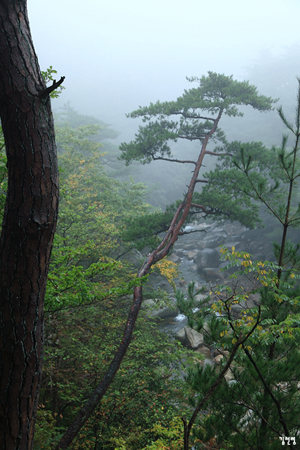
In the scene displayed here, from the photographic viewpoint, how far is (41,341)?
1826 mm

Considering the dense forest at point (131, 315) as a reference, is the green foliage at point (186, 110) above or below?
above

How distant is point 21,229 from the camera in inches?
66.9

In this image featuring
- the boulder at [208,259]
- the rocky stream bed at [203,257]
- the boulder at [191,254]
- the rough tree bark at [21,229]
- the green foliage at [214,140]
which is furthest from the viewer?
the boulder at [191,254]

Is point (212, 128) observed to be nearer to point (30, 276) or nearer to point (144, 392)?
point (144, 392)

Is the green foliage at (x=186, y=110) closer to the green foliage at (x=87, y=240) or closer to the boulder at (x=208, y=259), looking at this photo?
the green foliage at (x=87, y=240)

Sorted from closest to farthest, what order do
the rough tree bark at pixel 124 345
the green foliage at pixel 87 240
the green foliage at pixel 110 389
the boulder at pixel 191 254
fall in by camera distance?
the green foliage at pixel 87 240, the rough tree bark at pixel 124 345, the green foliage at pixel 110 389, the boulder at pixel 191 254

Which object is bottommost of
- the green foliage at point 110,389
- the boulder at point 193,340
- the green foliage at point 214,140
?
the green foliage at point 110,389

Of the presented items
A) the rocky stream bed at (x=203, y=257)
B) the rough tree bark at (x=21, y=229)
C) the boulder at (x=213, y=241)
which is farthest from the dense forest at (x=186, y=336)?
the boulder at (x=213, y=241)

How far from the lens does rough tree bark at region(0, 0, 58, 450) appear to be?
1643 mm

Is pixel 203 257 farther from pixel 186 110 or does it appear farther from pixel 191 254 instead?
pixel 186 110

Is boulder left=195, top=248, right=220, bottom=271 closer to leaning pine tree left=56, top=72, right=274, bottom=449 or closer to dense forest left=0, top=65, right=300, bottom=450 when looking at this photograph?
dense forest left=0, top=65, right=300, bottom=450

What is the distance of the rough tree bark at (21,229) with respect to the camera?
5.39 feet

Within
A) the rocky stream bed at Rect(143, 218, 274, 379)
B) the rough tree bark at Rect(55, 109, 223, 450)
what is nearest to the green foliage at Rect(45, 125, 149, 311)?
the rough tree bark at Rect(55, 109, 223, 450)

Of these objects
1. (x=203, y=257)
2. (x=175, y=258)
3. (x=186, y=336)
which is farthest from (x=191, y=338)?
(x=175, y=258)
